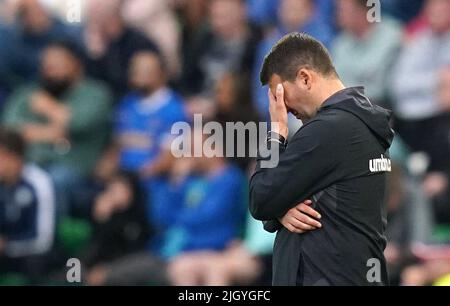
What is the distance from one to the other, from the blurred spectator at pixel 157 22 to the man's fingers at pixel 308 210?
511 cm

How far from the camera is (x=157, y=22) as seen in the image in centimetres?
878

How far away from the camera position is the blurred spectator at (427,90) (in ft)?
24.1

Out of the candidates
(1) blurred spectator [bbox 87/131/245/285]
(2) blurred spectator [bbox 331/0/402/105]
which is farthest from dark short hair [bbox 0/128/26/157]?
(2) blurred spectator [bbox 331/0/402/105]

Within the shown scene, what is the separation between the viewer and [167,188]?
8.02 metres

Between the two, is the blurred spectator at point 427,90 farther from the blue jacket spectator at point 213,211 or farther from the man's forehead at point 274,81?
the man's forehead at point 274,81

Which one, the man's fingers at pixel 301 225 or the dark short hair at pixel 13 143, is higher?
the dark short hair at pixel 13 143

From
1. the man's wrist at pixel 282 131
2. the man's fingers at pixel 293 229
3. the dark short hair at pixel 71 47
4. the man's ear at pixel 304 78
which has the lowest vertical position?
the man's fingers at pixel 293 229

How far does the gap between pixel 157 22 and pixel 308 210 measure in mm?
5381

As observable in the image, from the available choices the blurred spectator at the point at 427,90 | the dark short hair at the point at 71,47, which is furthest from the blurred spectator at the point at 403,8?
the dark short hair at the point at 71,47

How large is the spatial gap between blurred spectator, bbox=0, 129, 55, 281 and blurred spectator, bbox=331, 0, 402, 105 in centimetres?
265

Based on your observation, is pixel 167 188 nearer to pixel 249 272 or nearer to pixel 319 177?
pixel 249 272

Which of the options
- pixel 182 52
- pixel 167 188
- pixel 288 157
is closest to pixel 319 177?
pixel 288 157
